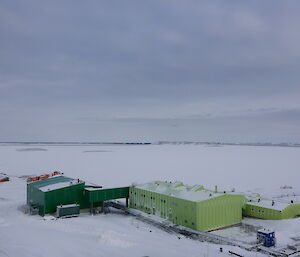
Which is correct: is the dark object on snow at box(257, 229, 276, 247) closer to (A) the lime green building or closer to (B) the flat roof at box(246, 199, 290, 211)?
(A) the lime green building

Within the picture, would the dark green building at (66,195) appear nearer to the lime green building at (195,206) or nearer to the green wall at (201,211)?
the lime green building at (195,206)

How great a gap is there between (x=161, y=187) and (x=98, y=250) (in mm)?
13683

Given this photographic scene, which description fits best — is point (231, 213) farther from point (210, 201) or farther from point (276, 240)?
point (276, 240)

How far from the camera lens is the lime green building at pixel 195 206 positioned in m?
28.4

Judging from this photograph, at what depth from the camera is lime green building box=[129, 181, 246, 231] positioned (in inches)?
1117

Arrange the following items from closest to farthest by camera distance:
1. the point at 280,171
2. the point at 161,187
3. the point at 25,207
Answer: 1. the point at 161,187
2. the point at 25,207
3. the point at 280,171

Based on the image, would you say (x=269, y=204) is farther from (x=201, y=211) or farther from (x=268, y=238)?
(x=268, y=238)

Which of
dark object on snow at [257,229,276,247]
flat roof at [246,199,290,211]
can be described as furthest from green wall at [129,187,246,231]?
dark object on snow at [257,229,276,247]

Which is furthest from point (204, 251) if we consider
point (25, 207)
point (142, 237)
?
point (25, 207)

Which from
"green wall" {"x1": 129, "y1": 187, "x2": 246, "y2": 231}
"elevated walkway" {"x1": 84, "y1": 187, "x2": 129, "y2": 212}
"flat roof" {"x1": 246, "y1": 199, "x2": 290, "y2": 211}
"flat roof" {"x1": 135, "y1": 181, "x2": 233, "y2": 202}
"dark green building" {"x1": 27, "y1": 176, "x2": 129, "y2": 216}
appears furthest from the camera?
Answer: "elevated walkway" {"x1": 84, "y1": 187, "x2": 129, "y2": 212}

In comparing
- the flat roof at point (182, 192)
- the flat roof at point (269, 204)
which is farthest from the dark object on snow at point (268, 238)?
the flat roof at point (269, 204)

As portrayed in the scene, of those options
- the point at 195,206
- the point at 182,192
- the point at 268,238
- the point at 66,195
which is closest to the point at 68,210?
the point at 66,195

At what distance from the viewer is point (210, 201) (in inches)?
1129

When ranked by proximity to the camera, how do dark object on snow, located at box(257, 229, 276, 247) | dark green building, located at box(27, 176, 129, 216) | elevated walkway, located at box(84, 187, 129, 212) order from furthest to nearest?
elevated walkway, located at box(84, 187, 129, 212), dark green building, located at box(27, 176, 129, 216), dark object on snow, located at box(257, 229, 276, 247)
